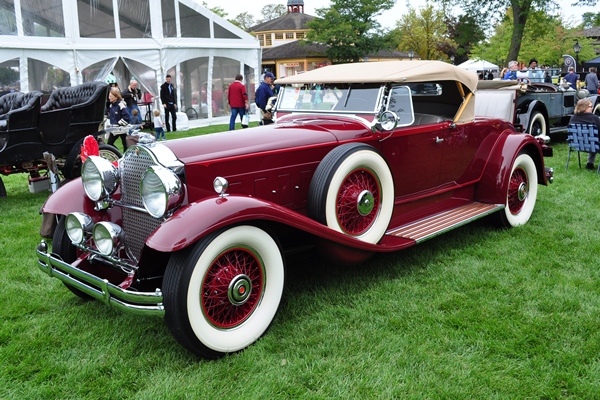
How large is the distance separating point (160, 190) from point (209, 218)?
0.45 metres

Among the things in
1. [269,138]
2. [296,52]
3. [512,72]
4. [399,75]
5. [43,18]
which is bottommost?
[269,138]

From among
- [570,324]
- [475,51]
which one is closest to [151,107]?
[570,324]

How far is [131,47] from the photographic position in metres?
15.3

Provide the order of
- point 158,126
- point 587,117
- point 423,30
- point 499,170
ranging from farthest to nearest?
point 423,30, point 158,126, point 587,117, point 499,170

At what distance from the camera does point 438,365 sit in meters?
3.01

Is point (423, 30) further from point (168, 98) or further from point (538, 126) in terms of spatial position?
point (538, 126)

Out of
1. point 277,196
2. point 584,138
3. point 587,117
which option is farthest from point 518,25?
point 277,196

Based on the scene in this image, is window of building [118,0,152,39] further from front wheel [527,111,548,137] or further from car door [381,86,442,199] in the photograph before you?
car door [381,86,442,199]

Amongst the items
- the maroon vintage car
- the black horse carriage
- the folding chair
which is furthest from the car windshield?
the folding chair

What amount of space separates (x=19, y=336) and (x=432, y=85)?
13.8ft

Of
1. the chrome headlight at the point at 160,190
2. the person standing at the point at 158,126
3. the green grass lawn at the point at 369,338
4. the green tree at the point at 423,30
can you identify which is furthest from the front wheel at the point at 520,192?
the green tree at the point at 423,30

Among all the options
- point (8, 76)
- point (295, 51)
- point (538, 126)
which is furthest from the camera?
point (295, 51)

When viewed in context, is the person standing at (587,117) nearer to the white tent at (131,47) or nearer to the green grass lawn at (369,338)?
the green grass lawn at (369,338)

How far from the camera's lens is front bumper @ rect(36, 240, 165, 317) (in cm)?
287
